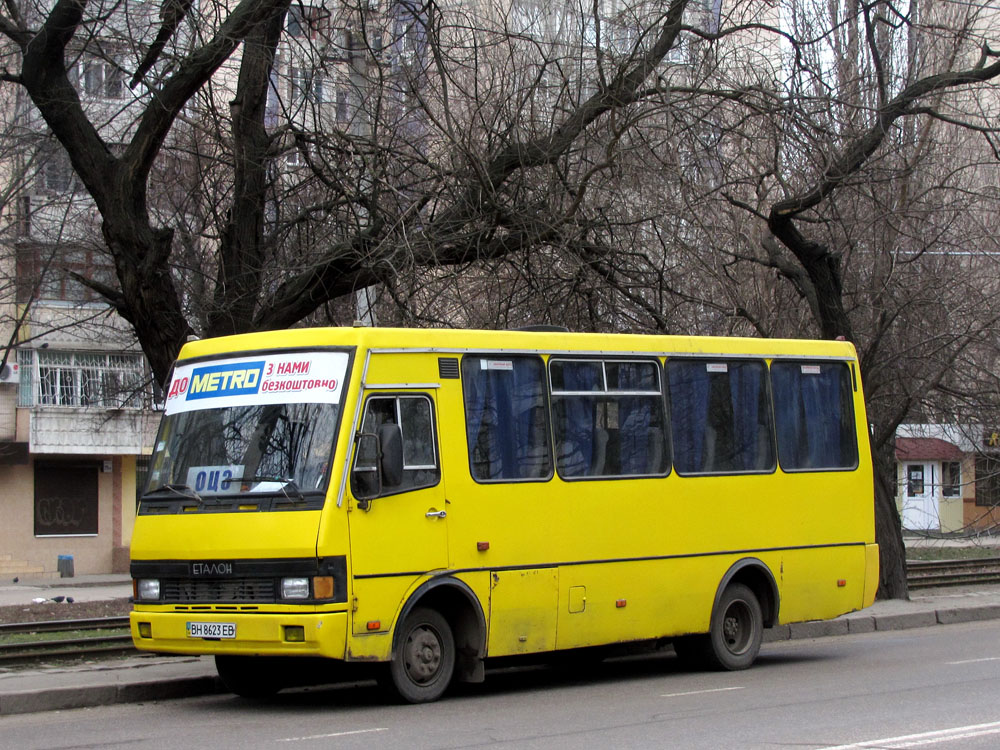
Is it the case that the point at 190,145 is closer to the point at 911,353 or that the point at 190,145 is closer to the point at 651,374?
the point at 651,374

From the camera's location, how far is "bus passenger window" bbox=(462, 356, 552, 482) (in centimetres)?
1130

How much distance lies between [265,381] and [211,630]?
6.41ft

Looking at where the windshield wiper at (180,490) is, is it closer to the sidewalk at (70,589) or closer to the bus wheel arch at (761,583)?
the bus wheel arch at (761,583)

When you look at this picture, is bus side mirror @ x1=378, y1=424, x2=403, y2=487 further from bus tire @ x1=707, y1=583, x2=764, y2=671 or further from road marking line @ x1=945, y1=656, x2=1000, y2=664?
road marking line @ x1=945, y1=656, x2=1000, y2=664

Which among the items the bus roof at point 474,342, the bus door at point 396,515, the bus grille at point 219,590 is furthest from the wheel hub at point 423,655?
the bus roof at point 474,342

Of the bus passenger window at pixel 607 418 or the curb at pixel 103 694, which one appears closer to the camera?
the curb at pixel 103 694

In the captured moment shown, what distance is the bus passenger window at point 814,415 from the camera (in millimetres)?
14000

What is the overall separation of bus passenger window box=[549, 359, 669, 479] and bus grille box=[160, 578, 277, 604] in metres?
2.95

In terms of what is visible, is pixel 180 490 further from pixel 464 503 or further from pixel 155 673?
pixel 155 673

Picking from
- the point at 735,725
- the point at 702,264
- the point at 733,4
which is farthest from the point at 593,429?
the point at 733,4

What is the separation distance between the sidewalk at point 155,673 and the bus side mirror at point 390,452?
293 centimetres

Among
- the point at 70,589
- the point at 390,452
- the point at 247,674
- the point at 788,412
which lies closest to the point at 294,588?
the point at 390,452

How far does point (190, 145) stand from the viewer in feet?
55.7

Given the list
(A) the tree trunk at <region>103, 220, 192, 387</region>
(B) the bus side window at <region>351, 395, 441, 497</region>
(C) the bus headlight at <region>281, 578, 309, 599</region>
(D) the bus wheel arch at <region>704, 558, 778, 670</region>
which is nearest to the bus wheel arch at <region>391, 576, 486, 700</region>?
(B) the bus side window at <region>351, 395, 441, 497</region>
